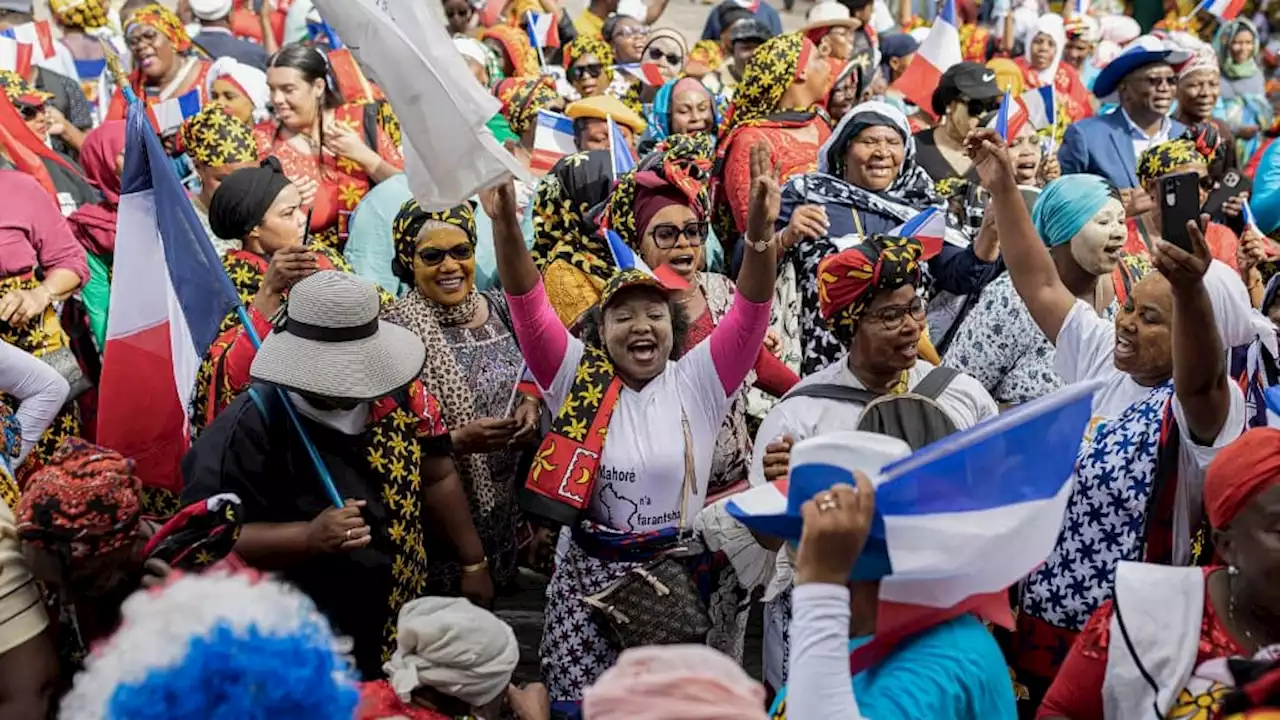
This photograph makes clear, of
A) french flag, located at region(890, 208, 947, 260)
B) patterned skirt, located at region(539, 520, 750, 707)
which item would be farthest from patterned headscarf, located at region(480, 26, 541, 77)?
patterned skirt, located at region(539, 520, 750, 707)

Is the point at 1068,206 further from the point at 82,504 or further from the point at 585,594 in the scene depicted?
the point at 82,504

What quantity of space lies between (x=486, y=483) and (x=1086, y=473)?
7.59 feet

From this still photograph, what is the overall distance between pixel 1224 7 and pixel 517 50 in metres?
6.48

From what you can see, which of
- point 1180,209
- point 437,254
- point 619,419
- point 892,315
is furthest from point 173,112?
point 1180,209

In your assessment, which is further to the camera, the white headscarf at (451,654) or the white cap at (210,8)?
the white cap at (210,8)

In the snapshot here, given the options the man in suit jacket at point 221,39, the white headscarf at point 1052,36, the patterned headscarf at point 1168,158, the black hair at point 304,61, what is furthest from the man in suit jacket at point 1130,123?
the man in suit jacket at point 221,39

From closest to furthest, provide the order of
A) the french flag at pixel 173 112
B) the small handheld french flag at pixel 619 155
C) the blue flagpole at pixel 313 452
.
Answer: the blue flagpole at pixel 313 452 < the small handheld french flag at pixel 619 155 < the french flag at pixel 173 112

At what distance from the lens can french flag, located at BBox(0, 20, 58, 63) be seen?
994 cm

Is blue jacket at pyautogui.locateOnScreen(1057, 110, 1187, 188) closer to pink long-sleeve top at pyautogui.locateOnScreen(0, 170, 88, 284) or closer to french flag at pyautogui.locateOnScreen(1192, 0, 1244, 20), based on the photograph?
french flag at pyautogui.locateOnScreen(1192, 0, 1244, 20)

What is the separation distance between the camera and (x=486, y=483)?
5.44 m

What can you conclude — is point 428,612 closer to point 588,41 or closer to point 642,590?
point 642,590

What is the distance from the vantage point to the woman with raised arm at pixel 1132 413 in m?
3.56

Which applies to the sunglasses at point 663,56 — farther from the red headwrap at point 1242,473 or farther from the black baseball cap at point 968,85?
the red headwrap at point 1242,473

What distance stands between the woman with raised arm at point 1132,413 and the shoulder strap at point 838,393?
2.07ft
